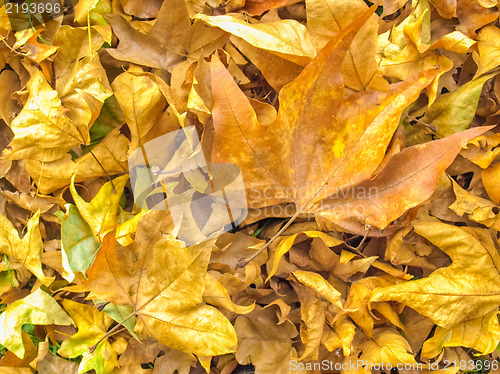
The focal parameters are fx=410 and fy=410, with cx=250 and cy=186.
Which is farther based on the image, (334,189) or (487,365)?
(487,365)

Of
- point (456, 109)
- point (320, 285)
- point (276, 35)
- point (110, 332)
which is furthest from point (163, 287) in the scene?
point (456, 109)

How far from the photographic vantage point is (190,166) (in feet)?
2.29

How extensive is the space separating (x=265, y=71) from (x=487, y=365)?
69 centimetres

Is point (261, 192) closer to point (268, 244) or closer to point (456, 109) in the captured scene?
point (268, 244)

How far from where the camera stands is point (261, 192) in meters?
0.69

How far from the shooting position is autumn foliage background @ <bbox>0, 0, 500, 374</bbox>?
25.7 inches

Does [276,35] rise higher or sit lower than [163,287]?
higher

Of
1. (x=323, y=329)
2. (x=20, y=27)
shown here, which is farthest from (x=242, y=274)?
(x=20, y=27)

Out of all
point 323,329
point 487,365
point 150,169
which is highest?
point 150,169

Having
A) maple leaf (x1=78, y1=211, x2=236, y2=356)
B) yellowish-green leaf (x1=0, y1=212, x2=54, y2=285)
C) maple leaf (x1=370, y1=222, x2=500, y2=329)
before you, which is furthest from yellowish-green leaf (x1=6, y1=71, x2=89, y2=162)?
maple leaf (x1=370, y1=222, x2=500, y2=329)

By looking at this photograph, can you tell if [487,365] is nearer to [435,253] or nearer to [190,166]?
[435,253]

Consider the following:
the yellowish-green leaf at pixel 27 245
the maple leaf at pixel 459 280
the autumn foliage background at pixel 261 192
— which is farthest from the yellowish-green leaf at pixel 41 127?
the maple leaf at pixel 459 280

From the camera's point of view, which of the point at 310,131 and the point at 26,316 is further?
the point at 26,316

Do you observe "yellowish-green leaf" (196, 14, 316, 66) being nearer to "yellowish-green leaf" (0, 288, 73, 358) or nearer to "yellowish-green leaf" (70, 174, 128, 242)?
"yellowish-green leaf" (70, 174, 128, 242)
